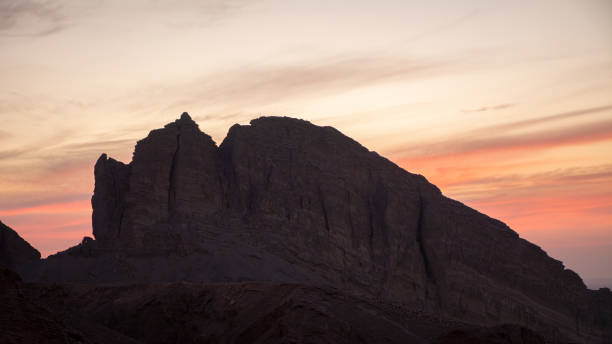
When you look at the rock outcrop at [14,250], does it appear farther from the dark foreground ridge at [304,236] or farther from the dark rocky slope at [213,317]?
the dark rocky slope at [213,317]

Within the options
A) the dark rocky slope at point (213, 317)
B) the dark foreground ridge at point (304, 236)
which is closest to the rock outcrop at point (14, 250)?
the dark foreground ridge at point (304, 236)

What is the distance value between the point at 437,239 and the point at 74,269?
46901mm

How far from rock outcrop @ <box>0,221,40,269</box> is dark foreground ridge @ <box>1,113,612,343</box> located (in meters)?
3.48

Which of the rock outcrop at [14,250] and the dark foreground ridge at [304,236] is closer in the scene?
the dark foreground ridge at [304,236]

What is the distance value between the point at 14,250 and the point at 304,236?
34.0 m

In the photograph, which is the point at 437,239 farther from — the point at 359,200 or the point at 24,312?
the point at 24,312

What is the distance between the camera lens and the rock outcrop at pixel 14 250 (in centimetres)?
9375

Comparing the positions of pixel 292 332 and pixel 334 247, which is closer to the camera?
pixel 292 332

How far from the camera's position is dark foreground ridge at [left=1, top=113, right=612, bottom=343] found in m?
86.4

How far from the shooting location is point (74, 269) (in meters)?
86.1

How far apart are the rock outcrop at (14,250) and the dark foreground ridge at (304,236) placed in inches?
137

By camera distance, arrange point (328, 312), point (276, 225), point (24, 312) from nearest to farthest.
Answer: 1. point (24, 312)
2. point (328, 312)
3. point (276, 225)

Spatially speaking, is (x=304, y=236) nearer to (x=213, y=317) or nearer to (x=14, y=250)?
(x=14, y=250)

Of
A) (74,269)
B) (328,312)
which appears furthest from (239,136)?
(328,312)
